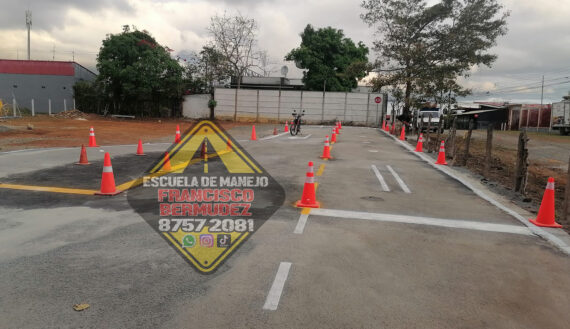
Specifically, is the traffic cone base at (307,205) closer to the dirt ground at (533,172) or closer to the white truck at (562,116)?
the dirt ground at (533,172)

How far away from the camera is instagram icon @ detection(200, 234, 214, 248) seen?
505 cm

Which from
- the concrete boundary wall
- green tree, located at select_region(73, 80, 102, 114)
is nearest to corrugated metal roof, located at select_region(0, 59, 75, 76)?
green tree, located at select_region(73, 80, 102, 114)

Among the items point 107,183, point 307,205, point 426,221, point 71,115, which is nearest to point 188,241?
point 307,205

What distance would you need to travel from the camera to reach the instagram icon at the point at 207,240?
5055 millimetres

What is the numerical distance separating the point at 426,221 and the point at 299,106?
33.1m

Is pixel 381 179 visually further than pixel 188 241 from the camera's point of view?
Yes

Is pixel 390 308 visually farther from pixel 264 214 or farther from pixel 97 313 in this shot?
pixel 264 214

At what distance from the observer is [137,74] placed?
35781mm

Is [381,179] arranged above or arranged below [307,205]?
above

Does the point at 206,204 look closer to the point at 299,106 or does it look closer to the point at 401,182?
the point at 401,182

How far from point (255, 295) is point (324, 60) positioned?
157 ft

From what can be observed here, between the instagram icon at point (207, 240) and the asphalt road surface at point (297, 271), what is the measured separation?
0.39 meters

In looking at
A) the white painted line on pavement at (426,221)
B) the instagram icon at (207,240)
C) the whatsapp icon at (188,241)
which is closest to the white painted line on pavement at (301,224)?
the white painted line on pavement at (426,221)

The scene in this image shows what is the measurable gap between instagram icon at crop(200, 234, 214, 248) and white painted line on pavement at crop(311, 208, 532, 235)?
2.06 m
